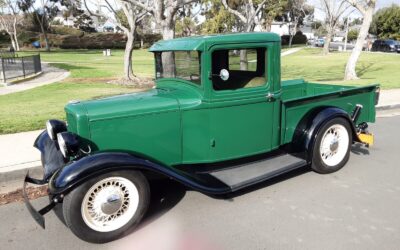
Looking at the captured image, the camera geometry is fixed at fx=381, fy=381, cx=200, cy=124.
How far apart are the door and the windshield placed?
0.65 ft

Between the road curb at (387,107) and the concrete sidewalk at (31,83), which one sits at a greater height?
the concrete sidewalk at (31,83)

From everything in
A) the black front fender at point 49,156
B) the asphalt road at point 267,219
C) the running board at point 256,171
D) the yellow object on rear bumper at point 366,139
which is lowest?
the asphalt road at point 267,219

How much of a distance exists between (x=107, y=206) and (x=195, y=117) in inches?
53.4

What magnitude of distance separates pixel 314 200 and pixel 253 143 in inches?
37.5

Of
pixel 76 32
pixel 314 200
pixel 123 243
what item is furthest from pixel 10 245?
pixel 76 32

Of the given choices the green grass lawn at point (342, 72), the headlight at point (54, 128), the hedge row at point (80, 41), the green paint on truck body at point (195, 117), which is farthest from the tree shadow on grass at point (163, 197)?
the hedge row at point (80, 41)

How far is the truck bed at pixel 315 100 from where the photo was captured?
4875 millimetres

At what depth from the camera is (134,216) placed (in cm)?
366

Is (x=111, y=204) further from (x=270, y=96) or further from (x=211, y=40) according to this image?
(x=270, y=96)

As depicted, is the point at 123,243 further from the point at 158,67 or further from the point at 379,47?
the point at 379,47

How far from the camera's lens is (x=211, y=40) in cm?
409

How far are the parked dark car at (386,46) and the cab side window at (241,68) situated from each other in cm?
4250

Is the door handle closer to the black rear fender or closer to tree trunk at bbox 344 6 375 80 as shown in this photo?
the black rear fender

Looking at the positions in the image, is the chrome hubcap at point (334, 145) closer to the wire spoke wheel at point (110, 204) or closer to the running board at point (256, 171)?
the running board at point (256, 171)
